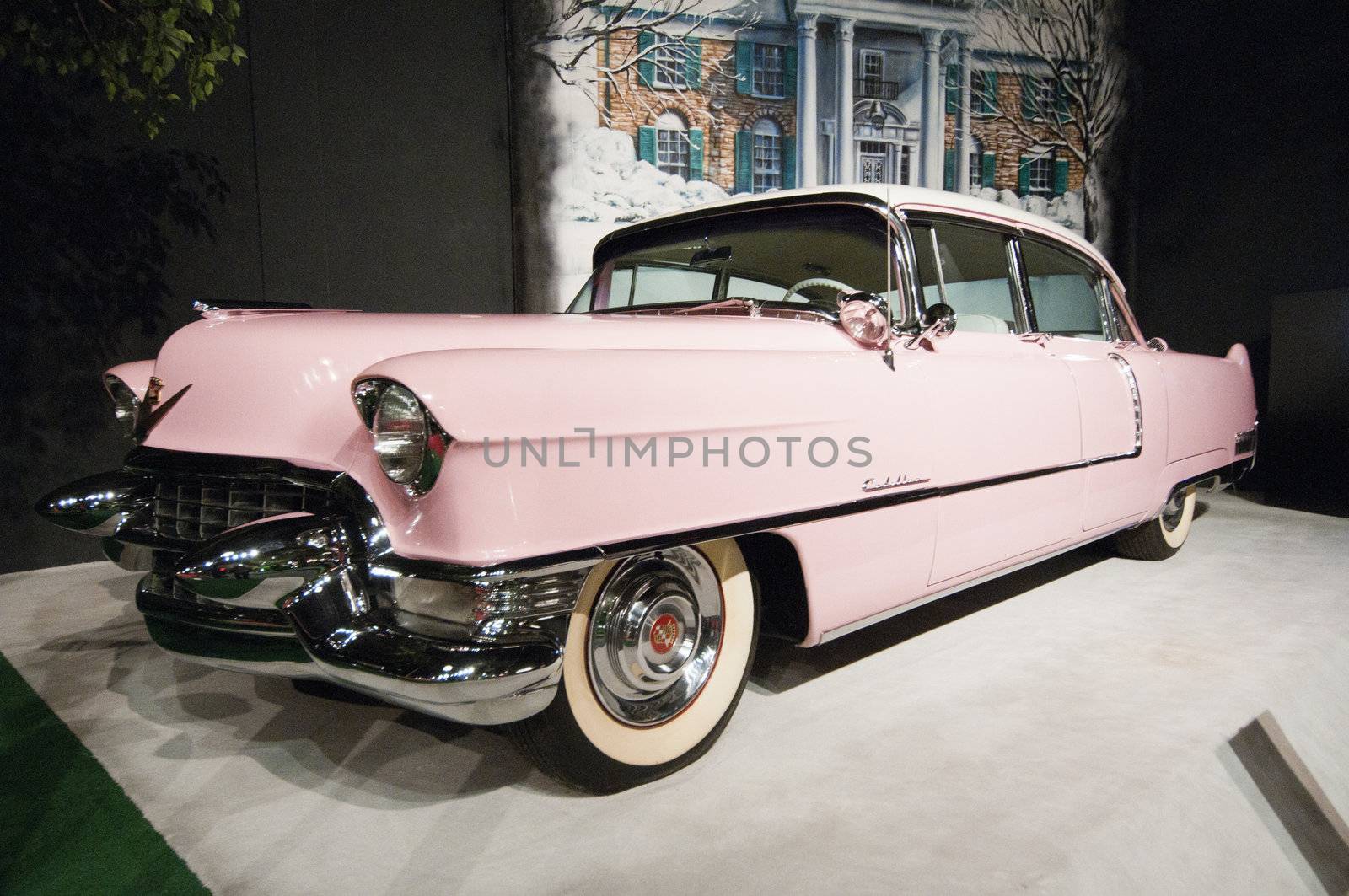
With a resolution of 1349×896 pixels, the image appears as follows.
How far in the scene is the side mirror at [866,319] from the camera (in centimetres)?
204

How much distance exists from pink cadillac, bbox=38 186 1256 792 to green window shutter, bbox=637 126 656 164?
2.40 meters

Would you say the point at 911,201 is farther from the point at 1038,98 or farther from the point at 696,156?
the point at 1038,98

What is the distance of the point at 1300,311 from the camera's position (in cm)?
514

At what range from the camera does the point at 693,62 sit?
4977 millimetres

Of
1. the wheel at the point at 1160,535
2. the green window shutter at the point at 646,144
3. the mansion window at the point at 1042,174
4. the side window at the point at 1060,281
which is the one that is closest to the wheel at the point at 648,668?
the side window at the point at 1060,281

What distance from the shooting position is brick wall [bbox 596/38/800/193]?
4.80 m

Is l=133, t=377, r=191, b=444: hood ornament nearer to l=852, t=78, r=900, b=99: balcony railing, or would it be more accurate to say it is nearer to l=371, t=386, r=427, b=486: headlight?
l=371, t=386, r=427, b=486: headlight

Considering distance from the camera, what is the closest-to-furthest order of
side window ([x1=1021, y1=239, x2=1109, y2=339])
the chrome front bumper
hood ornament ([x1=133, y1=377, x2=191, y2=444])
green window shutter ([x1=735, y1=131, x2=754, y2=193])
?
the chrome front bumper, hood ornament ([x1=133, y1=377, x2=191, y2=444]), side window ([x1=1021, y1=239, x2=1109, y2=339]), green window shutter ([x1=735, y1=131, x2=754, y2=193])

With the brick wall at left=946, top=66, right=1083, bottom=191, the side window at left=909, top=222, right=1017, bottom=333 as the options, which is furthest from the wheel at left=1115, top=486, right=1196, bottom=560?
the brick wall at left=946, top=66, right=1083, bottom=191

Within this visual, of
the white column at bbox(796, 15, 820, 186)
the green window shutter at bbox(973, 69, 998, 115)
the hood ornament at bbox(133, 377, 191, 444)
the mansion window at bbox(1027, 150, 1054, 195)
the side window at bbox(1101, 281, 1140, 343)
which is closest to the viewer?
the hood ornament at bbox(133, 377, 191, 444)

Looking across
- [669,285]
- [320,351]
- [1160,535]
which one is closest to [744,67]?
[669,285]

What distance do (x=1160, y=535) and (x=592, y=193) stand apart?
142 inches

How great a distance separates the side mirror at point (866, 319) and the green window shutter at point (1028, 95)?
17.8 ft

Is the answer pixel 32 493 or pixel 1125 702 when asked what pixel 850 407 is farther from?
pixel 32 493
